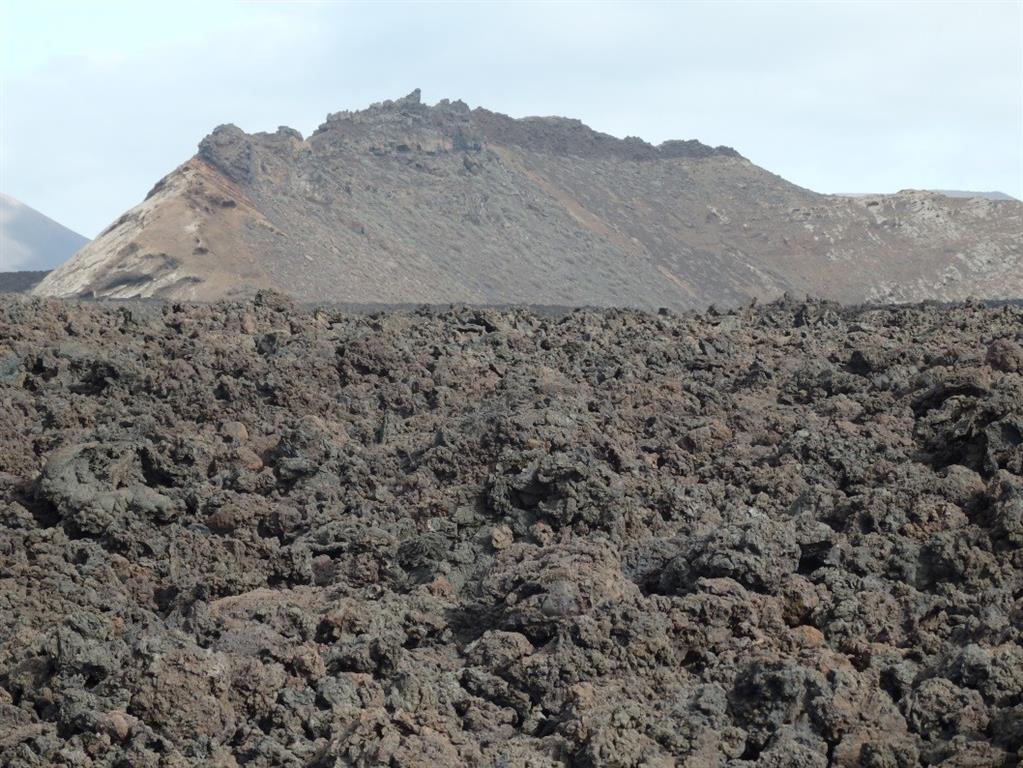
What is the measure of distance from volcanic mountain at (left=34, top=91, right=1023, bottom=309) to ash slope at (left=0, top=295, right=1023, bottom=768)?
2593 cm

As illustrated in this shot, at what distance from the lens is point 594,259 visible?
56.8 metres

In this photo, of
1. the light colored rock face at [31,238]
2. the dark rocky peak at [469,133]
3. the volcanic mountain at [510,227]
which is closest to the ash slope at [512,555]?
the volcanic mountain at [510,227]

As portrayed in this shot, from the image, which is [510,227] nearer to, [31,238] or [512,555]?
[31,238]

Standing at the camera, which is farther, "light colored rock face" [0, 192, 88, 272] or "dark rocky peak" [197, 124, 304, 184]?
"light colored rock face" [0, 192, 88, 272]

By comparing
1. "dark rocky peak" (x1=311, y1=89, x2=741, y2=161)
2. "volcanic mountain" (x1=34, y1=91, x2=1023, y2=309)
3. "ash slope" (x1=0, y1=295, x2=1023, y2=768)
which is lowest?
"ash slope" (x1=0, y1=295, x2=1023, y2=768)

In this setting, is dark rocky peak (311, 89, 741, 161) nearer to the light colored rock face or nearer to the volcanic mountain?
the volcanic mountain

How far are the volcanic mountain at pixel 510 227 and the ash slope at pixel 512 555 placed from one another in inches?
1021

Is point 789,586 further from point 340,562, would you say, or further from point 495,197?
point 495,197

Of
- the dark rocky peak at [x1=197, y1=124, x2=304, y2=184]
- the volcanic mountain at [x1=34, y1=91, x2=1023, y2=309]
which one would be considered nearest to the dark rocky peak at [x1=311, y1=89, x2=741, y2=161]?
the volcanic mountain at [x1=34, y1=91, x2=1023, y2=309]

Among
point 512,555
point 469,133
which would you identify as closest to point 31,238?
point 469,133

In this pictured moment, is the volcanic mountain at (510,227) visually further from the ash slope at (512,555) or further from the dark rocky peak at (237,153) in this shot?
the ash slope at (512,555)

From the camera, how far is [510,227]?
56.9 metres

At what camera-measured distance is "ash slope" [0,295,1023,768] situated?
24.3 feet

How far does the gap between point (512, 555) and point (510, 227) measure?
1873 inches
